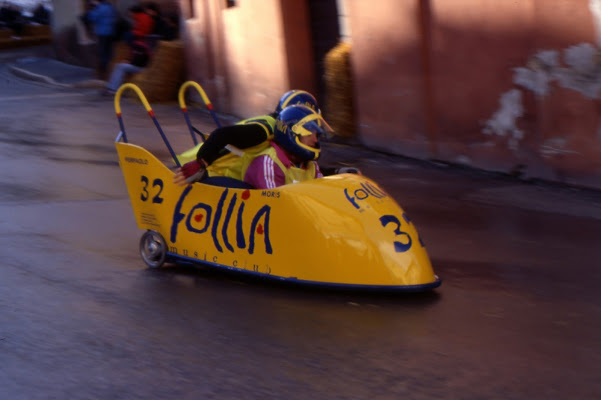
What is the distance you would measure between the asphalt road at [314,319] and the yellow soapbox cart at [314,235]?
198mm

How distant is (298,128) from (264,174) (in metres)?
0.43

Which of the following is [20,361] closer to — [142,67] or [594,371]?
[594,371]

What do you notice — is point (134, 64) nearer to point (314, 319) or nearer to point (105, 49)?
point (105, 49)

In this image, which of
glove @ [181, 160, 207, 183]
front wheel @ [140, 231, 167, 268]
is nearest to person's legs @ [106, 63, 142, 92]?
front wheel @ [140, 231, 167, 268]

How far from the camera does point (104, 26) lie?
752 inches

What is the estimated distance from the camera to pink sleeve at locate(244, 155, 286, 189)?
589cm

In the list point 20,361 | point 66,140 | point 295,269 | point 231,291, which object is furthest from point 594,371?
point 66,140

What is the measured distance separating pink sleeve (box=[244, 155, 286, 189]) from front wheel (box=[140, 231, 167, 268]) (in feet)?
3.64

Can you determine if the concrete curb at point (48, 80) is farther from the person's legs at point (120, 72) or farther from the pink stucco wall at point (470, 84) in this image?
the pink stucco wall at point (470, 84)

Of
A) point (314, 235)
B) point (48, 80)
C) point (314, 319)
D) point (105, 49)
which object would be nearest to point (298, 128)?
point (314, 235)

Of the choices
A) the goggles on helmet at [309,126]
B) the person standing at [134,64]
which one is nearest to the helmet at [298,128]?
the goggles on helmet at [309,126]

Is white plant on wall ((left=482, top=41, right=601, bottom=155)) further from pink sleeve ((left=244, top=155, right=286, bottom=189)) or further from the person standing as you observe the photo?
the person standing

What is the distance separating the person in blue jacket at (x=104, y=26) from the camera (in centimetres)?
1892

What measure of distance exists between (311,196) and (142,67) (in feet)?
43.5
